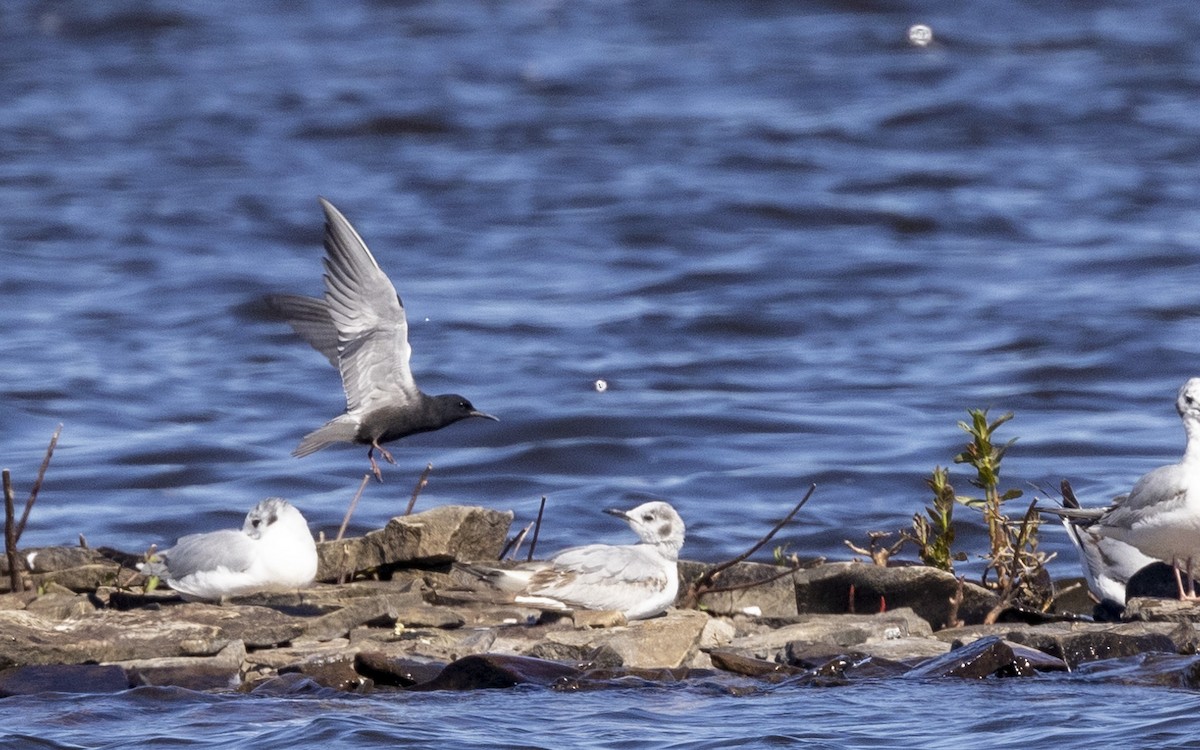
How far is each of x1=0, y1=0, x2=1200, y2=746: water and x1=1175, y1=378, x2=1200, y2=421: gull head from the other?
191cm

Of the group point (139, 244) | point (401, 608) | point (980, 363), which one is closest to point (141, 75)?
point (139, 244)

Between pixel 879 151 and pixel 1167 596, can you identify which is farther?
pixel 879 151

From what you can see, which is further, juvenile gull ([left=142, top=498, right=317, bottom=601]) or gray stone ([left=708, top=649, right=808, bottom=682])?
juvenile gull ([left=142, top=498, right=317, bottom=601])

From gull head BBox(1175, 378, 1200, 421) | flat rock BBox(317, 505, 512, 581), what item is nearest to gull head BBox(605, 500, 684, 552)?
flat rock BBox(317, 505, 512, 581)

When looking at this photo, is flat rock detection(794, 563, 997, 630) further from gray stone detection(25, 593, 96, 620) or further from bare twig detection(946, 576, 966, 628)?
gray stone detection(25, 593, 96, 620)

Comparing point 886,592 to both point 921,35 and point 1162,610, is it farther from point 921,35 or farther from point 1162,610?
point 921,35

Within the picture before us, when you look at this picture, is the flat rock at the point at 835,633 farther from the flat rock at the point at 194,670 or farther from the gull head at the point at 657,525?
the flat rock at the point at 194,670

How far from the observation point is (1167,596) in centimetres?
772

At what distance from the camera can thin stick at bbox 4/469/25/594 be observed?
6.98 meters

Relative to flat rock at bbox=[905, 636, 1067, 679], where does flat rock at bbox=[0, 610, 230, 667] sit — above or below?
above

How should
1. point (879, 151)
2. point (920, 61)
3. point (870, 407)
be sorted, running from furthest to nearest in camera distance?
point (920, 61) < point (879, 151) < point (870, 407)

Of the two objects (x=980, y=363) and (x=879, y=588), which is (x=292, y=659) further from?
(x=980, y=363)

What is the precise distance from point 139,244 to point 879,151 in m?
9.45

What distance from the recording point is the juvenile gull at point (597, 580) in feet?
22.5
